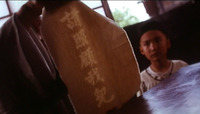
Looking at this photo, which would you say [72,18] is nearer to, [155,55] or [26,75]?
[26,75]

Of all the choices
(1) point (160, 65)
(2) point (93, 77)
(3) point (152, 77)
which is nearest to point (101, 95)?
(2) point (93, 77)

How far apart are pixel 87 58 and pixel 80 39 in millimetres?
70

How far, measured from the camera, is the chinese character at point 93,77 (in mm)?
661

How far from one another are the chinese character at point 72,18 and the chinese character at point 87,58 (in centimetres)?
10

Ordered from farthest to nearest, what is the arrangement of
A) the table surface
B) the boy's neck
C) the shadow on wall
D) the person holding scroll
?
the shadow on wall → the boy's neck → the person holding scroll → the table surface

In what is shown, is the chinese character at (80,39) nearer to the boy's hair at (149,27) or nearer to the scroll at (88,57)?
the scroll at (88,57)

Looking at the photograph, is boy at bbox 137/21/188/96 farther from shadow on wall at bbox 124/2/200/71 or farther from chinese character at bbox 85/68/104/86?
chinese character at bbox 85/68/104/86

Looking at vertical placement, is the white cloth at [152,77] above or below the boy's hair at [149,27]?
below

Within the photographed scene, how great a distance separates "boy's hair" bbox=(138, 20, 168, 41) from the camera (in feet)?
6.33

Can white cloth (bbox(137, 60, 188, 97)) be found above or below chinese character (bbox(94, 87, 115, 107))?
below

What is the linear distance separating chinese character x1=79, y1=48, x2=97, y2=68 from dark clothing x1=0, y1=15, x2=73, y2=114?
0.34 ft

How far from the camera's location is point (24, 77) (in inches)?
25.1

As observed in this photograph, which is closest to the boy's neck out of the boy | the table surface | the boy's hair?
the boy

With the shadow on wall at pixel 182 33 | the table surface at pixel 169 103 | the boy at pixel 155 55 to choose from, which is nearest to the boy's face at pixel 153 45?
the boy at pixel 155 55
